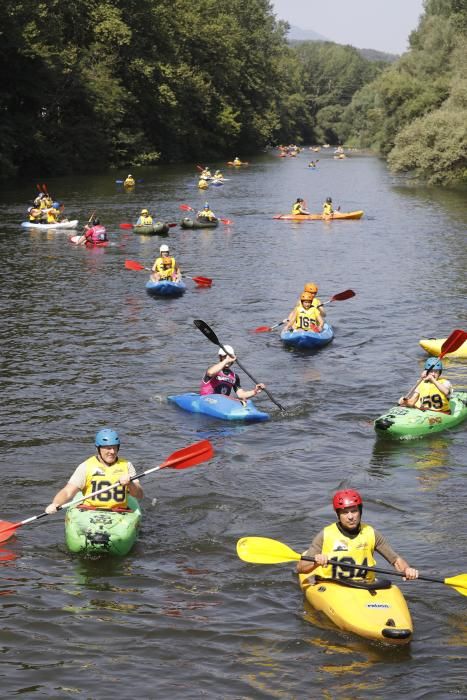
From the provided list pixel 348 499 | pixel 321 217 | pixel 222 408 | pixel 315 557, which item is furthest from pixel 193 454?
pixel 321 217

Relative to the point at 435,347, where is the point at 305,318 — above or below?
above

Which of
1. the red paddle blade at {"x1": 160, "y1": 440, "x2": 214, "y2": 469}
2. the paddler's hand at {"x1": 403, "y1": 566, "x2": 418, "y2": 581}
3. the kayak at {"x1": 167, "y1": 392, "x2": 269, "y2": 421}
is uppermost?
the red paddle blade at {"x1": 160, "y1": 440, "x2": 214, "y2": 469}

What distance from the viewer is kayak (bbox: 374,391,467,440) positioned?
13164mm

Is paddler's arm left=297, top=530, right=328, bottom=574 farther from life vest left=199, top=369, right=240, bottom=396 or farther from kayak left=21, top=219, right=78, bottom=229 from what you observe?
kayak left=21, top=219, right=78, bottom=229

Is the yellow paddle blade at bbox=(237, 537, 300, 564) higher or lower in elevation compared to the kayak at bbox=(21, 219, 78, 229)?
higher

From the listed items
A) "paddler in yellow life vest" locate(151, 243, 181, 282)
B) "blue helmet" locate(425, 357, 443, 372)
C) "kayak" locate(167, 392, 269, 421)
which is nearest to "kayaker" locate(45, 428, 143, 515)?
"kayak" locate(167, 392, 269, 421)

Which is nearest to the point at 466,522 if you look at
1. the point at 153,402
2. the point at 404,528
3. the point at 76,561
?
the point at 404,528

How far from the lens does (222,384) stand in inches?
572

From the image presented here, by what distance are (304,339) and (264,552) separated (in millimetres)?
9387

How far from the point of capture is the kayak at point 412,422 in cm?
1316

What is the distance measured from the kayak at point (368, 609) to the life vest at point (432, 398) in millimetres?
5527

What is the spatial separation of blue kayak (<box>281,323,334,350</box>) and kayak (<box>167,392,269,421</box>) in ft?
12.2

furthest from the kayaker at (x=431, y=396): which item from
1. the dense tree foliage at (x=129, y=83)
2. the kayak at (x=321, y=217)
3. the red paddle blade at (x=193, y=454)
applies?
the dense tree foliage at (x=129, y=83)

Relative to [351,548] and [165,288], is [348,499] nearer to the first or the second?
[351,548]
